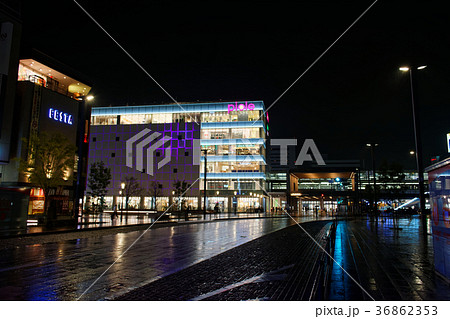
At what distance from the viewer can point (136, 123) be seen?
77188 mm

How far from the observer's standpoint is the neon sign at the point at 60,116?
34.2 meters

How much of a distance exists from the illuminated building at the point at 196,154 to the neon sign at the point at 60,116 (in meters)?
36.4

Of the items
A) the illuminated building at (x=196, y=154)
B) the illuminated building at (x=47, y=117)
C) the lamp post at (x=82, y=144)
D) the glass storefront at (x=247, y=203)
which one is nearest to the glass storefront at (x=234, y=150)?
the illuminated building at (x=196, y=154)

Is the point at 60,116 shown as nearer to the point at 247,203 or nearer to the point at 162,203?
the point at 162,203

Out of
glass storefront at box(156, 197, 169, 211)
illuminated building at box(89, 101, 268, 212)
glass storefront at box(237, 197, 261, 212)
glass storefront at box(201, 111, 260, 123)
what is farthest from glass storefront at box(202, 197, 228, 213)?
glass storefront at box(201, 111, 260, 123)

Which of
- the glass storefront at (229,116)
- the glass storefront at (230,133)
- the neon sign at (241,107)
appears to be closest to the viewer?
the neon sign at (241,107)

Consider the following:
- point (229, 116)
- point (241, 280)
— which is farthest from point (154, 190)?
point (241, 280)

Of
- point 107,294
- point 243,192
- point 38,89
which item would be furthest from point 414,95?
point 243,192

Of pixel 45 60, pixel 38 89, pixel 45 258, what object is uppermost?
pixel 45 60

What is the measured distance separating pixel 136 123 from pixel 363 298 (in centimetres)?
7559

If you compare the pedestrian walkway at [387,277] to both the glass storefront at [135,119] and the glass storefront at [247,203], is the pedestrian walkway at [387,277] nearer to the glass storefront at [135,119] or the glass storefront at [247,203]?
the glass storefront at [247,203]

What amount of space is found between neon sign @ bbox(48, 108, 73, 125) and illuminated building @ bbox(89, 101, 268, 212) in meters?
36.4
